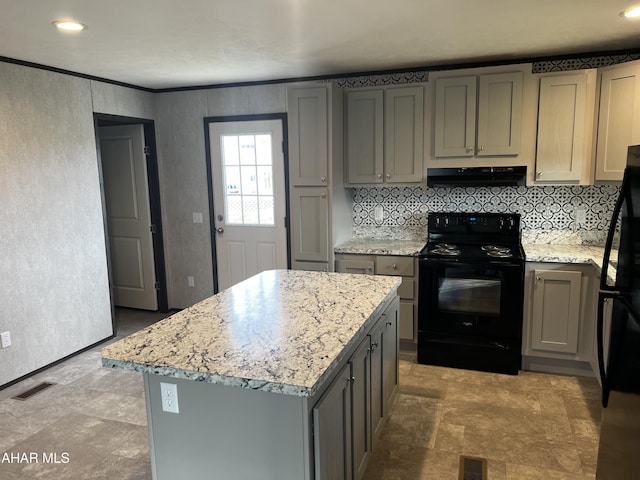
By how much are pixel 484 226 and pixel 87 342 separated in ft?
11.8

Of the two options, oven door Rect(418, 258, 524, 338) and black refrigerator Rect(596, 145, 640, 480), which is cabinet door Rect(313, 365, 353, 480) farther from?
oven door Rect(418, 258, 524, 338)

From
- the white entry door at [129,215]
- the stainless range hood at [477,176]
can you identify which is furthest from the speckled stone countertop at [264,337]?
the white entry door at [129,215]

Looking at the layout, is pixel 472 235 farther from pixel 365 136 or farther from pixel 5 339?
pixel 5 339

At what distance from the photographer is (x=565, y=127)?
11.2 ft

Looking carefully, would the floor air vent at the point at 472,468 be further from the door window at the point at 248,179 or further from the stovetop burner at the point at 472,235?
the door window at the point at 248,179

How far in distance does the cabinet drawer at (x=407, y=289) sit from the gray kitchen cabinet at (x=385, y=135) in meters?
0.85

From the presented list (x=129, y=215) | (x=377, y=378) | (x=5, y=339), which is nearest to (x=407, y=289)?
(x=377, y=378)

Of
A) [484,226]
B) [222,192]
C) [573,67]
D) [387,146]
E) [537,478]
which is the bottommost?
[537,478]

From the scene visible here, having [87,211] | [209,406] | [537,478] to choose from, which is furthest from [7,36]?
[537,478]

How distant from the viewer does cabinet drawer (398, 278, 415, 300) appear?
3.70m

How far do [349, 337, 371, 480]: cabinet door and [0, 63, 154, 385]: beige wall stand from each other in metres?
2.76

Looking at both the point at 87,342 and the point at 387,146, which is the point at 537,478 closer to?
the point at 387,146

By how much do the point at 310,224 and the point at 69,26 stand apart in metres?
2.19

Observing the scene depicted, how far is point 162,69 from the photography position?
382cm
